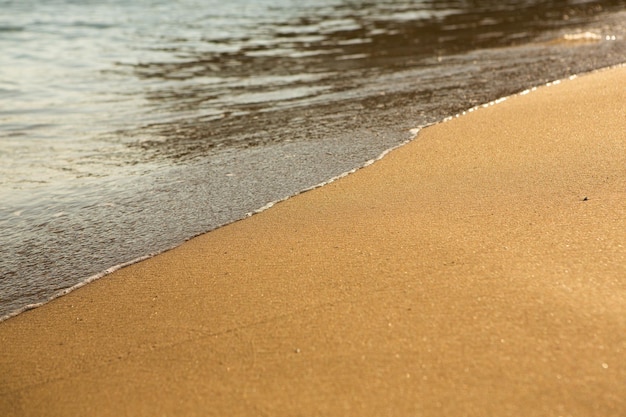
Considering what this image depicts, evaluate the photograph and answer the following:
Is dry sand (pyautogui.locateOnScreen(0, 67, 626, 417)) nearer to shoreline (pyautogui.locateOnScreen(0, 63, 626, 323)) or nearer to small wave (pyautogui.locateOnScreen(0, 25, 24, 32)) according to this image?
shoreline (pyautogui.locateOnScreen(0, 63, 626, 323))

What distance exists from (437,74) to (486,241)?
457 cm

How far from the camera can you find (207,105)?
6.54 meters

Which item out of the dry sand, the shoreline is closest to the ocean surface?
the shoreline

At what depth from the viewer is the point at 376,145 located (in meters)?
4.57

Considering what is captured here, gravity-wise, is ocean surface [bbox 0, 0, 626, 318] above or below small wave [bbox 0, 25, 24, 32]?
below

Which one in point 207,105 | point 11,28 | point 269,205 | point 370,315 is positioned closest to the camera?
point 370,315

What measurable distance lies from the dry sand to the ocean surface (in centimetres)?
41

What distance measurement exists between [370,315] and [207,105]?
4.55 meters

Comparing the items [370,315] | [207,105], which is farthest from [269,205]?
[207,105]

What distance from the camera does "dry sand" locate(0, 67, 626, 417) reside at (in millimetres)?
2010

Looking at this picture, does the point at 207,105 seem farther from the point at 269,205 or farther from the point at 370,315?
the point at 370,315

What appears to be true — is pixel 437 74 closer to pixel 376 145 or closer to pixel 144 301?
pixel 376 145

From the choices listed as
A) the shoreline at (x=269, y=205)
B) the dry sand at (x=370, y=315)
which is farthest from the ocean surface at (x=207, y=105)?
the dry sand at (x=370, y=315)

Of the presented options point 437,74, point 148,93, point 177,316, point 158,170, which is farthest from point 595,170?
point 148,93
